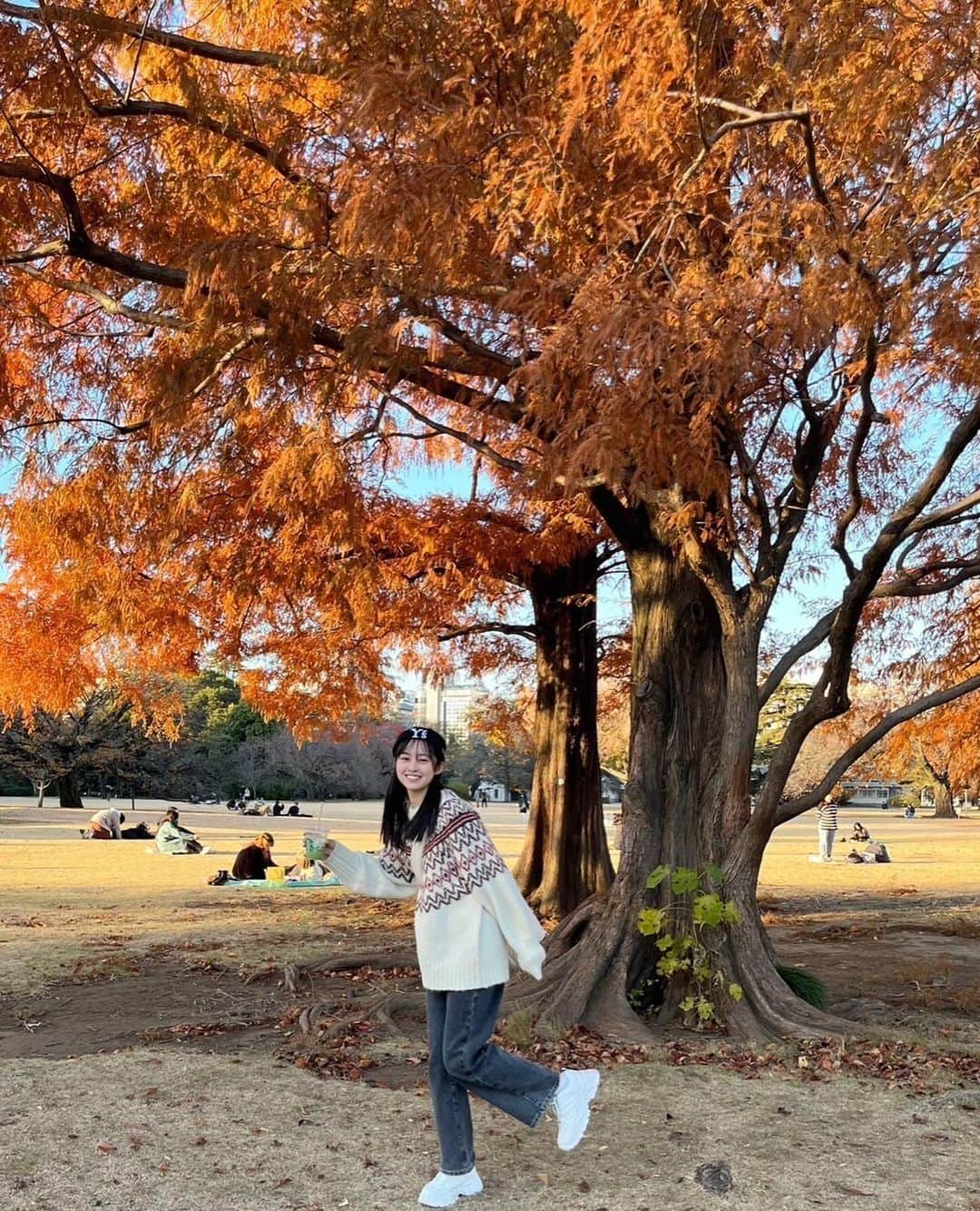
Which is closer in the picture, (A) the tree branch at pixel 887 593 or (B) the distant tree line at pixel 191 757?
(A) the tree branch at pixel 887 593

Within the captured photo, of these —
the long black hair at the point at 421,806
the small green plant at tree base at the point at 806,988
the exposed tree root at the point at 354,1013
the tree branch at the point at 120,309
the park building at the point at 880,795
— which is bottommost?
the exposed tree root at the point at 354,1013

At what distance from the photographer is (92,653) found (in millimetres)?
13445

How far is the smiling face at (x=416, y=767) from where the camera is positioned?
382 cm

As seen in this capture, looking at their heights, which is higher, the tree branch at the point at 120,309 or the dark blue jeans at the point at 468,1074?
the tree branch at the point at 120,309

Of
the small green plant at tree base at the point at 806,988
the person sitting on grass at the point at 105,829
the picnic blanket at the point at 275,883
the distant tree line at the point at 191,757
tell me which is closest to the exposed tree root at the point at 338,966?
the small green plant at tree base at the point at 806,988

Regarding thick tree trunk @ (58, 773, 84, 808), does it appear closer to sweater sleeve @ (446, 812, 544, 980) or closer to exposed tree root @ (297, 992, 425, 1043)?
exposed tree root @ (297, 992, 425, 1043)

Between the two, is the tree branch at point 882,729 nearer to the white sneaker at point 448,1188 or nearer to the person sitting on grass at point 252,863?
the white sneaker at point 448,1188

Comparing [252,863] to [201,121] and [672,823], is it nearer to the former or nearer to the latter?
[672,823]

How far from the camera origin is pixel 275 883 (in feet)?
51.9

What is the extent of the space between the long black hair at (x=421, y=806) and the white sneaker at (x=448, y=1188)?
3.79 ft

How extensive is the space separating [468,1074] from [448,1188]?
44cm

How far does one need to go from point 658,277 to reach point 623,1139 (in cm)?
440

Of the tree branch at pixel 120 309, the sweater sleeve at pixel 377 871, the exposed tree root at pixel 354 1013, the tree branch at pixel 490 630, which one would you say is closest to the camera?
the sweater sleeve at pixel 377 871

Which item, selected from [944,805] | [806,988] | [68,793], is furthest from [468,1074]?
[944,805]
